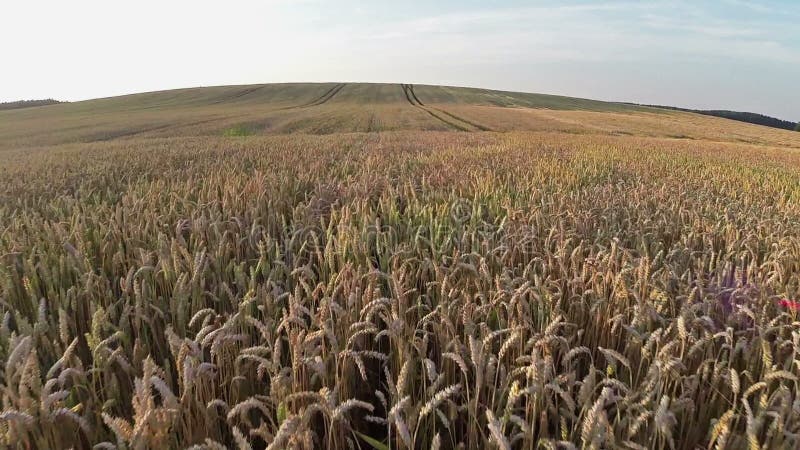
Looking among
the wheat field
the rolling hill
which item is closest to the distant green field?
the rolling hill

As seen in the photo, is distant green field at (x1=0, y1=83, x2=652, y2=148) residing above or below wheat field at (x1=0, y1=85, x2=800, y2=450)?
above

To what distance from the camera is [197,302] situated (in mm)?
2064

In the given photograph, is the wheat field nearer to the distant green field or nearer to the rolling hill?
the rolling hill

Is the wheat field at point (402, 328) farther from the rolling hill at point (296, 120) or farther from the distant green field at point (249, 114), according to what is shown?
the distant green field at point (249, 114)

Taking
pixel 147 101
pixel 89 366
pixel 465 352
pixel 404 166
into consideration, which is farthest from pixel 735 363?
pixel 147 101

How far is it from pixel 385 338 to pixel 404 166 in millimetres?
5462

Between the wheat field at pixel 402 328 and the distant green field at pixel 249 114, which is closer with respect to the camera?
the wheat field at pixel 402 328

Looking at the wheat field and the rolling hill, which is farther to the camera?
the rolling hill

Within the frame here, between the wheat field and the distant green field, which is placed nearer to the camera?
the wheat field

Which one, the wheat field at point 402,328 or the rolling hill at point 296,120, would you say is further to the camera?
the rolling hill at point 296,120

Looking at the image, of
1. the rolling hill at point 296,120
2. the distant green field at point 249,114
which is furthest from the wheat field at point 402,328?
the distant green field at point 249,114

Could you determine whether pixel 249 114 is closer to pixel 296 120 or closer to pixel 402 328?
pixel 296 120

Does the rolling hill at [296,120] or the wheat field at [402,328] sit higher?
the rolling hill at [296,120]

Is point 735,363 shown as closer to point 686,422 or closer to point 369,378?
point 686,422
